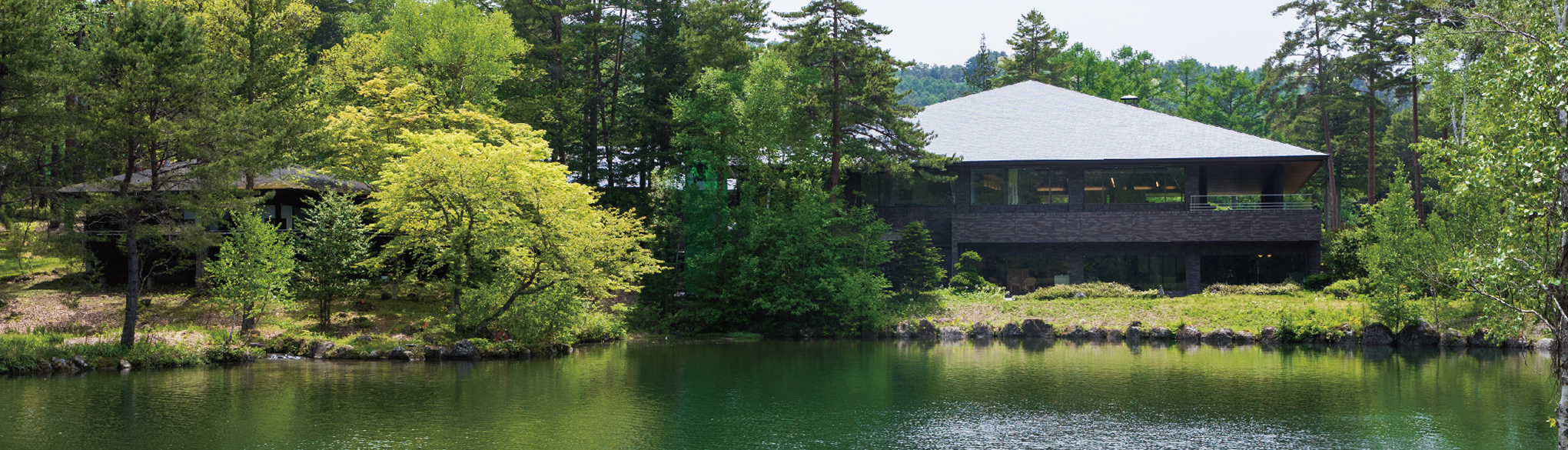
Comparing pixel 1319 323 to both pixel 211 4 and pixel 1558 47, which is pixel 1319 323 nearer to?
pixel 1558 47

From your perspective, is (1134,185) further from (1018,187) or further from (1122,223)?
(1018,187)

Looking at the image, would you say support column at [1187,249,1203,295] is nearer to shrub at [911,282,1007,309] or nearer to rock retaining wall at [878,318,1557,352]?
shrub at [911,282,1007,309]

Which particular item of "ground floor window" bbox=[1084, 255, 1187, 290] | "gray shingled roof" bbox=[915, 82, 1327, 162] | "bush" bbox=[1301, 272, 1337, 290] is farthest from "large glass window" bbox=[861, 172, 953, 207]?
"bush" bbox=[1301, 272, 1337, 290]

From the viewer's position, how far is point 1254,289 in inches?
1485

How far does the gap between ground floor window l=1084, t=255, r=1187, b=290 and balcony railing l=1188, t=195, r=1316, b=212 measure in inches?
92.3

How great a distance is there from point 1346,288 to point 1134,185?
877 centimetres

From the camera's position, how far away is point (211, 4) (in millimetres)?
32344

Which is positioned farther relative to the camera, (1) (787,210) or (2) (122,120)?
(1) (787,210)

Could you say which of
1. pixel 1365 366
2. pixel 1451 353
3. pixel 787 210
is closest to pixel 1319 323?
pixel 1451 353

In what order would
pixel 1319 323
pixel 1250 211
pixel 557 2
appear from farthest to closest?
pixel 557 2, pixel 1250 211, pixel 1319 323

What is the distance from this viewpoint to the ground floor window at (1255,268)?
4047 centimetres

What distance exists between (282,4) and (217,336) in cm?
1451

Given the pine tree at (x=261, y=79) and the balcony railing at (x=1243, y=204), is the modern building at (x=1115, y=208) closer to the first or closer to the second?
the balcony railing at (x=1243, y=204)

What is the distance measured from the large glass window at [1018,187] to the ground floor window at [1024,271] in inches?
91.3
